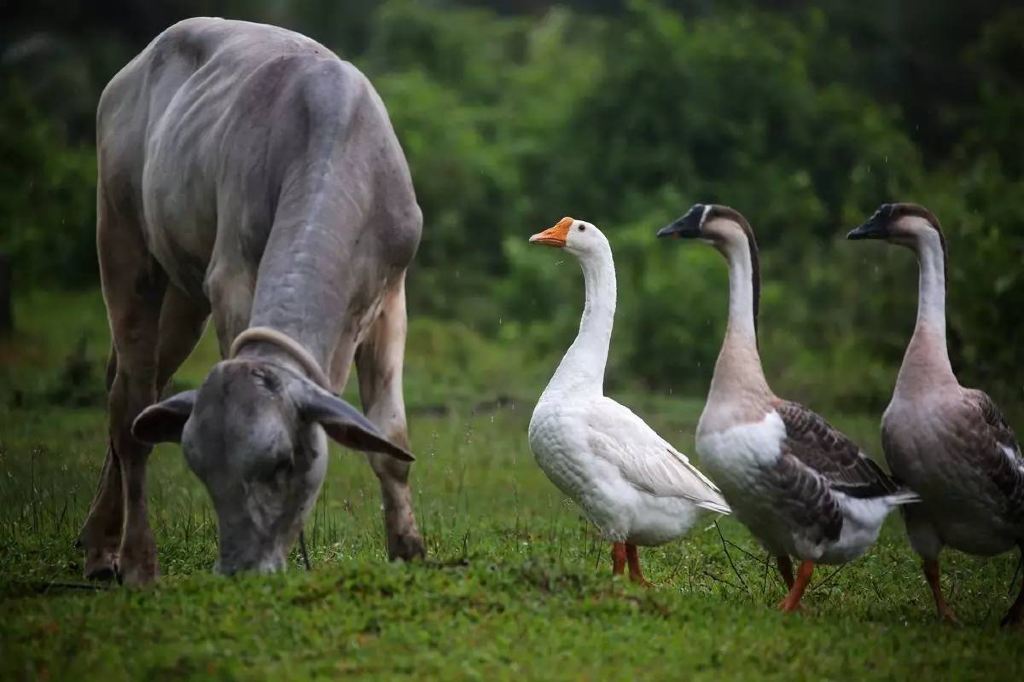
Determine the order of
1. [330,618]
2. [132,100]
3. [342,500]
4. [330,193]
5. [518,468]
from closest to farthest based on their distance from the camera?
[330,618] → [330,193] → [132,100] → [342,500] → [518,468]

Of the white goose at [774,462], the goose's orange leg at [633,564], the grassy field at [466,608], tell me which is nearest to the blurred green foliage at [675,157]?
the grassy field at [466,608]

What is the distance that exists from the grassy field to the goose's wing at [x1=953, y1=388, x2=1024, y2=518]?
0.62 m

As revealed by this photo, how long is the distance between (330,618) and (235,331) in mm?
1608

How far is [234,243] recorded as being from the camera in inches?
293

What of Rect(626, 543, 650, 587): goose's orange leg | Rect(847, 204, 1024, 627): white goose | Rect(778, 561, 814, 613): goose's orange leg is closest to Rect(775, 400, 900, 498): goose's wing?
Rect(847, 204, 1024, 627): white goose

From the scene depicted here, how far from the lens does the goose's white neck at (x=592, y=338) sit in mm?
8062

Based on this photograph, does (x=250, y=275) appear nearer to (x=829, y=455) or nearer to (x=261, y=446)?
(x=261, y=446)

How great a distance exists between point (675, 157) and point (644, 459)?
40.4 feet

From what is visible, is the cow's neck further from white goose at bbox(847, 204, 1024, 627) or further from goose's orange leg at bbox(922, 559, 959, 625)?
goose's orange leg at bbox(922, 559, 959, 625)

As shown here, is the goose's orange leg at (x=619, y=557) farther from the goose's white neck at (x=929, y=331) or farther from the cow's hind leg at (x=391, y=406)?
the goose's white neck at (x=929, y=331)

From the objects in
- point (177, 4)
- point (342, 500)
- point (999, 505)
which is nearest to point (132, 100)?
point (342, 500)

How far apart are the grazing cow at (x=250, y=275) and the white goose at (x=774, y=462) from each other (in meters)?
1.38

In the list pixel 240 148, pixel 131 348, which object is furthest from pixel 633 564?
pixel 131 348

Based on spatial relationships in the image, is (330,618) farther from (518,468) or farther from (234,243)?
(518,468)
